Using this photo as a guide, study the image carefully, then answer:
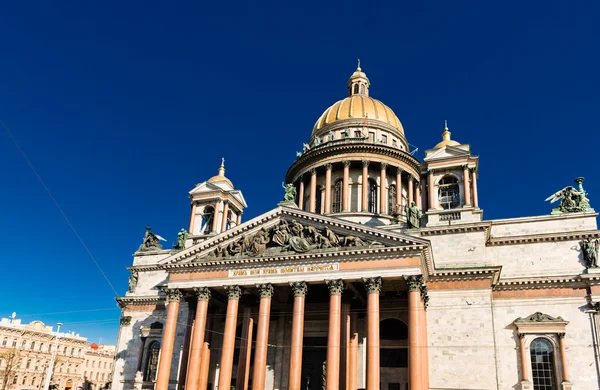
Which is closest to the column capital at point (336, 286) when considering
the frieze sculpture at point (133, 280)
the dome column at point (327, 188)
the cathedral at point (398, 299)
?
the cathedral at point (398, 299)

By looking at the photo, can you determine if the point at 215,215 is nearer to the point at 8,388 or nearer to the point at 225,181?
the point at 225,181

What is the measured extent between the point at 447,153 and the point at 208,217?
20.6 meters

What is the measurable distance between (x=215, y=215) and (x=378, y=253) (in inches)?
697

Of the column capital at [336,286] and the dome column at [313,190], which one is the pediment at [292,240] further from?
the dome column at [313,190]

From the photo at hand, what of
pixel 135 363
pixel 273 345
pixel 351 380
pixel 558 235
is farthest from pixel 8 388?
pixel 558 235

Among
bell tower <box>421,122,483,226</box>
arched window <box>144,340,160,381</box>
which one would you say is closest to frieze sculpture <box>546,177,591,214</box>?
bell tower <box>421,122,483,226</box>

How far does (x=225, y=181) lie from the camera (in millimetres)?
44469

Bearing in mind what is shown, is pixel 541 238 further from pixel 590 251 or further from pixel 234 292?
pixel 234 292

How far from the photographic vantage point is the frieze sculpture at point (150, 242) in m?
43.7

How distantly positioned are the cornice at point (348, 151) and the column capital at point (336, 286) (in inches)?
746

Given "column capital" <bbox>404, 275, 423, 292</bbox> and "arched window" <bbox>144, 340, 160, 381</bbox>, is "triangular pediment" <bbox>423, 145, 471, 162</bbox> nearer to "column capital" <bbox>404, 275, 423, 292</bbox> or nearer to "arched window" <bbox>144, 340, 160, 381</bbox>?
"column capital" <bbox>404, 275, 423, 292</bbox>

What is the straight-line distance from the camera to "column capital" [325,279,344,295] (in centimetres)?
2900

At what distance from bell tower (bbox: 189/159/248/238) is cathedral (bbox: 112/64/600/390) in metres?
8.03

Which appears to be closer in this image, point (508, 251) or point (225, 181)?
point (508, 251)
